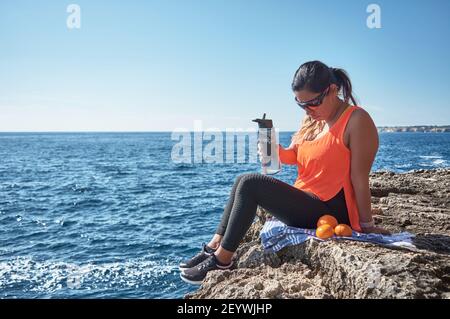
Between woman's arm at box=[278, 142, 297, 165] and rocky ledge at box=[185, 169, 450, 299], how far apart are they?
3.45ft

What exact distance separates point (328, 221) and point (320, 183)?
42cm

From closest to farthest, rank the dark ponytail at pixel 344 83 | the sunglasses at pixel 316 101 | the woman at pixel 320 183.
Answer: the woman at pixel 320 183, the sunglasses at pixel 316 101, the dark ponytail at pixel 344 83

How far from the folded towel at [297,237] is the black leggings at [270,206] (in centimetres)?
13

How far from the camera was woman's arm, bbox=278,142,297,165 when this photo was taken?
4.71 meters

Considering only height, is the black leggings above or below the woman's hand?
above

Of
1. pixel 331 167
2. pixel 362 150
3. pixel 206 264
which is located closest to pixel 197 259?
pixel 206 264

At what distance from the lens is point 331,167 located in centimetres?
412

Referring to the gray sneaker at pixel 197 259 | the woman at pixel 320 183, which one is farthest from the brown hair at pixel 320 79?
the gray sneaker at pixel 197 259

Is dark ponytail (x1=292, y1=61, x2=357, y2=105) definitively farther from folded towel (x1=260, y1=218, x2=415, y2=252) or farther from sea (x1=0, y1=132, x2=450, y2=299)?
sea (x1=0, y1=132, x2=450, y2=299)

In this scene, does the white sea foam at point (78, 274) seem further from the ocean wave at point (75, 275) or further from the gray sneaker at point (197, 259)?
the gray sneaker at point (197, 259)

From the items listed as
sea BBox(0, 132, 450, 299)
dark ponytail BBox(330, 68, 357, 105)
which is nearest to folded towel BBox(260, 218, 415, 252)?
dark ponytail BBox(330, 68, 357, 105)

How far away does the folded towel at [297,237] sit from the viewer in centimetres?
386

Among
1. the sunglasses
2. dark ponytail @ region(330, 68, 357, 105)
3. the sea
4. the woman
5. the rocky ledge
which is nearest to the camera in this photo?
the rocky ledge
